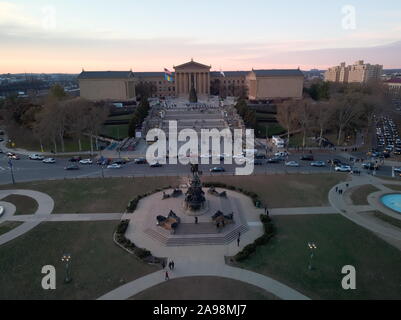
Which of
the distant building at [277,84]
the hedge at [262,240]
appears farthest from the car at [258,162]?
the distant building at [277,84]

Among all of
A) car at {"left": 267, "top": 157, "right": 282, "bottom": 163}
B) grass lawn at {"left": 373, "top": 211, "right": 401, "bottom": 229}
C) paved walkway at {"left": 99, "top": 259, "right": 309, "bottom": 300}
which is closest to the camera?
paved walkway at {"left": 99, "top": 259, "right": 309, "bottom": 300}

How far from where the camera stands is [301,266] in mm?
24844

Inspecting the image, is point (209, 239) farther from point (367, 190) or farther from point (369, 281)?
point (367, 190)

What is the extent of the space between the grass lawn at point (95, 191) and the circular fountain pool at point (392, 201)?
1189 inches

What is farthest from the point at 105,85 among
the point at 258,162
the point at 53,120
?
the point at 258,162

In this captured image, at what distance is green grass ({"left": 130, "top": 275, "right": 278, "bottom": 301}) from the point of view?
70.2 ft

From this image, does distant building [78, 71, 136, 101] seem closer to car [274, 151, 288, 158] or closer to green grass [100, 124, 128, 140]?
green grass [100, 124, 128, 140]

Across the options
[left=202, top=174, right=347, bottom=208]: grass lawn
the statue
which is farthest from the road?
the statue

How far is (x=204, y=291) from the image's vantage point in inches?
866

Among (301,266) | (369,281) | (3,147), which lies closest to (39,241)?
(301,266)

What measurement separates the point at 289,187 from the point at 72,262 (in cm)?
3127

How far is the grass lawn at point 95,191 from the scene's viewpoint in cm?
3675

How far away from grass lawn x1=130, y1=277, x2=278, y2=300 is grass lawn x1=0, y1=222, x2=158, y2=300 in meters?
2.58
